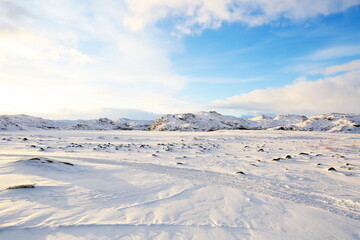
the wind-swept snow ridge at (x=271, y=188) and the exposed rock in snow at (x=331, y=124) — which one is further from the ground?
the exposed rock in snow at (x=331, y=124)

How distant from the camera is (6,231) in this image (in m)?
2.83

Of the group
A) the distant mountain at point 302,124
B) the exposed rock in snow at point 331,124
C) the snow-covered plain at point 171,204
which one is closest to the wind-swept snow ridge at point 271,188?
the snow-covered plain at point 171,204

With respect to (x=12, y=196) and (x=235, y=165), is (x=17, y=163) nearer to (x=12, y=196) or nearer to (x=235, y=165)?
(x=12, y=196)

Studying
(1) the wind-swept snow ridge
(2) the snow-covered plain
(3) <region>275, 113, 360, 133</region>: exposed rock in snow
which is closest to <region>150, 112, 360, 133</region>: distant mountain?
(3) <region>275, 113, 360, 133</region>: exposed rock in snow

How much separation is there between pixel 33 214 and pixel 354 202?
21.2 ft

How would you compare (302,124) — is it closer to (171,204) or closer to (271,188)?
(271,188)

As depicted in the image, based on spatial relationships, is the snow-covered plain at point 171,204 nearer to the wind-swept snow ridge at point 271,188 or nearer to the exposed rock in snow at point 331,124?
the wind-swept snow ridge at point 271,188

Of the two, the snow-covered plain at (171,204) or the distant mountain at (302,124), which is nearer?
the snow-covered plain at (171,204)

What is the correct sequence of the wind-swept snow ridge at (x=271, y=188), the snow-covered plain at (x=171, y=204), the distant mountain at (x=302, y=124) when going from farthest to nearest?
the distant mountain at (x=302, y=124) → the wind-swept snow ridge at (x=271, y=188) → the snow-covered plain at (x=171, y=204)

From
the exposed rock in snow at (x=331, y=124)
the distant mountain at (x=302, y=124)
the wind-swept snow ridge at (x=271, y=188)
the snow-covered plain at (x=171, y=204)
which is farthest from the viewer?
the distant mountain at (x=302, y=124)

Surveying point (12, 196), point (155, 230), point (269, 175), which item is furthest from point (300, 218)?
point (12, 196)

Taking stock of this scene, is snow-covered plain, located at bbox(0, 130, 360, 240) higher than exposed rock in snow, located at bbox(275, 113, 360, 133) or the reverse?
the reverse

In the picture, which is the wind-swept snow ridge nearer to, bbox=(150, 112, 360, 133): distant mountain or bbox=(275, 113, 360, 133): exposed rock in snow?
bbox=(150, 112, 360, 133): distant mountain

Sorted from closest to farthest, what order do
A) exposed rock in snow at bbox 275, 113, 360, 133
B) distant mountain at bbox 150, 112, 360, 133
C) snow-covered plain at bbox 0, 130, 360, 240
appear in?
snow-covered plain at bbox 0, 130, 360, 240
exposed rock in snow at bbox 275, 113, 360, 133
distant mountain at bbox 150, 112, 360, 133
